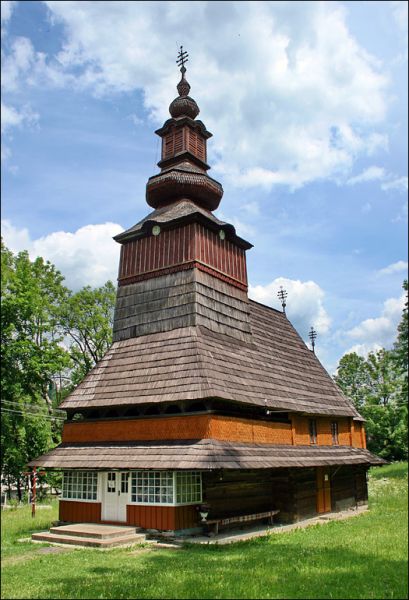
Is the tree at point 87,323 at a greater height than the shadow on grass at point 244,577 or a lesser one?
greater

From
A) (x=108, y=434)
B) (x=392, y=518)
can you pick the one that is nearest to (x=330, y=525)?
(x=392, y=518)

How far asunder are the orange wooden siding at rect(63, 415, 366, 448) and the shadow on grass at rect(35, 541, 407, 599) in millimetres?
3972

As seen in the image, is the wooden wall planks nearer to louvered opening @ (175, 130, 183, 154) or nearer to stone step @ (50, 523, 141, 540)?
louvered opening @ (175, 130, 183, 154)

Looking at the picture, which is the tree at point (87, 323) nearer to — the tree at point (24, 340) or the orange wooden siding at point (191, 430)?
the tree at point (24, 340)

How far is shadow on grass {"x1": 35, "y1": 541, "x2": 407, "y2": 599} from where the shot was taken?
25.8ft

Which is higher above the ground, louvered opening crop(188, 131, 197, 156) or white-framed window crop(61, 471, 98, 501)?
louvered opening crop(188, 131, 197, 156)

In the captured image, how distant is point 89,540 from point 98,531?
1.96ft

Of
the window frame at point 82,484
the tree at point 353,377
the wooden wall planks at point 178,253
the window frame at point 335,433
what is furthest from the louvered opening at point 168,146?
the tree at point 353,377

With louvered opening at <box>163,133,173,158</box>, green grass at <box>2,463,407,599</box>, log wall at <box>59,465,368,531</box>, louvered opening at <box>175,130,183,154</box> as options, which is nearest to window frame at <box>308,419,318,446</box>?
log wall at <box>59,465,368,531</box>

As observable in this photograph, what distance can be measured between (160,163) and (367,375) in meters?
33.0

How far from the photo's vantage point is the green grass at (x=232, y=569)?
796 cm

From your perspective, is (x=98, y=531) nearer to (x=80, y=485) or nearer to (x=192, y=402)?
(x=80, y=485)

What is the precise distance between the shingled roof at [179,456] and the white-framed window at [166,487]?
2.10 feet

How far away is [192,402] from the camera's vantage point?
51.2ft
